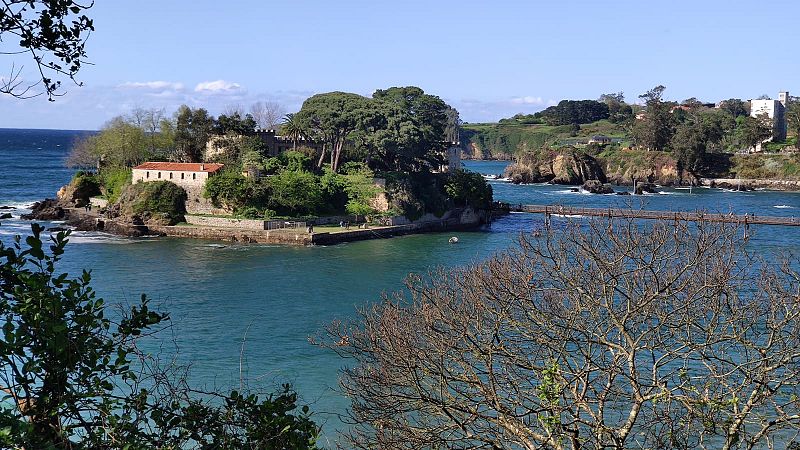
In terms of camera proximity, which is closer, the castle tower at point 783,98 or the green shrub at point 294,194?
the green shrub at point 294,194

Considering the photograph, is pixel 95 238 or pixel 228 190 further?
pixel 228 190

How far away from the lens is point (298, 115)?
58562mm

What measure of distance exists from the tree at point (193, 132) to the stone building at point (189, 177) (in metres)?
7.70

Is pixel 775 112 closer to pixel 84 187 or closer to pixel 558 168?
pixel 558 168

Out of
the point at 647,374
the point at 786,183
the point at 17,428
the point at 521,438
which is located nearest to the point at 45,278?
the point at 17,428

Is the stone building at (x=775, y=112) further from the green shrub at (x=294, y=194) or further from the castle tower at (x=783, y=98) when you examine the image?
the green shrub at (x=294, y=194)

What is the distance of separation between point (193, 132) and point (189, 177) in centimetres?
1162

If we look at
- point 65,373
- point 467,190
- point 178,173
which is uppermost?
point 178,173

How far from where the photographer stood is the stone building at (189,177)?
171 feet

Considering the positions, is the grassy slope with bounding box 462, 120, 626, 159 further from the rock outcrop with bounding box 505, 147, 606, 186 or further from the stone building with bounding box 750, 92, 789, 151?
the rock outcrop with bounding box 505, 147, 606, 186

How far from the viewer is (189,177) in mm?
53156

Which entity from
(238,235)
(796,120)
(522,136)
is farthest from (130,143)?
(522,136)

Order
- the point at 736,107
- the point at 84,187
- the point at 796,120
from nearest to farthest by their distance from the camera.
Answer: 1. the point at 84,187
2. the point at 796,120
3. the point at 736,107

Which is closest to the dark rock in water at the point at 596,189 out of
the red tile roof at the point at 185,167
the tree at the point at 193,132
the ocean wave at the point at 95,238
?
the tree at the point at 193,132
